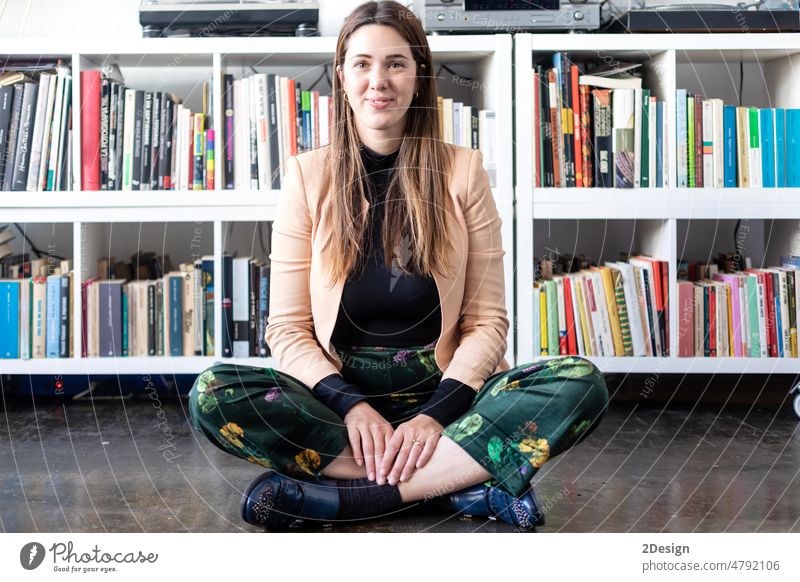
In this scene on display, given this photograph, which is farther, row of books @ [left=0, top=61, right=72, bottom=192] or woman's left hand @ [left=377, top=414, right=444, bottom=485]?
row of books @ [left=0, top=61, right=72, bottom=192]

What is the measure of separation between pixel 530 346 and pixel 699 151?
0.58 metres

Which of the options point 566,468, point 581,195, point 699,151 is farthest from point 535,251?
point 566,468

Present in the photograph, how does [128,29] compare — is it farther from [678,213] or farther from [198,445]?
[678,213]

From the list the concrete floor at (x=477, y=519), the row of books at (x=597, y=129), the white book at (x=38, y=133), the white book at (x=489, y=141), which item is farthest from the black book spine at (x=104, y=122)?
the row of books at (x=597, y=129)

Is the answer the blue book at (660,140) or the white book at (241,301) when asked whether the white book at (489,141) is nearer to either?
the blue book at (660,140)

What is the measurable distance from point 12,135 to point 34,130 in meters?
0.05

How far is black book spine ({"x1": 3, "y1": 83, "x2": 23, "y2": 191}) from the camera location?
7.07ft

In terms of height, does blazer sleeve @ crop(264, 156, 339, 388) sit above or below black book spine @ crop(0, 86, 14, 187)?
below

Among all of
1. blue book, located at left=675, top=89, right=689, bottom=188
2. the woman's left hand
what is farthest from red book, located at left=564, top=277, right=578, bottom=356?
the woman's left hand

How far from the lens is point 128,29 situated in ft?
7.92

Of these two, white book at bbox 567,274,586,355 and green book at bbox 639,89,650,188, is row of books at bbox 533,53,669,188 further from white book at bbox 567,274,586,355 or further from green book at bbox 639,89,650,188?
white book at bbox 567,274,586,355

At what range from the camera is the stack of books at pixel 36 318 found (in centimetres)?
219

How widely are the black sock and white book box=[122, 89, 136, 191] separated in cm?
109

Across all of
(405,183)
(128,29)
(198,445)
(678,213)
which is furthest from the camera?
(128,29)
